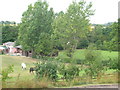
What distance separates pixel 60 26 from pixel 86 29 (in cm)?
416

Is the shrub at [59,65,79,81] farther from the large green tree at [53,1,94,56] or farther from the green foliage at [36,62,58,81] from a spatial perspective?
the large green tree at [53,1,94,56]

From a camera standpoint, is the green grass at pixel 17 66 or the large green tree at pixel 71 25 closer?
the green grass at pixel 17 66

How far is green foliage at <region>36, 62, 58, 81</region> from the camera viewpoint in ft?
35.0

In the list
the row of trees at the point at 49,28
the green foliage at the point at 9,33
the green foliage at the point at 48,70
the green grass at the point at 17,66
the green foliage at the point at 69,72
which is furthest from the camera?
the green foliage at the point at 9,33

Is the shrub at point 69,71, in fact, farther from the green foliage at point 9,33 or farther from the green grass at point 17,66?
the green foliage at point 9,33

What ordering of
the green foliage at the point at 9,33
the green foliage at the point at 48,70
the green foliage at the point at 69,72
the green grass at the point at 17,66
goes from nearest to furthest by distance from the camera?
the green foliage at the point at 48,70
the green foliage at the point at 69,72
the green grass at the point at 17,66
the green foliage at the point at 9,33

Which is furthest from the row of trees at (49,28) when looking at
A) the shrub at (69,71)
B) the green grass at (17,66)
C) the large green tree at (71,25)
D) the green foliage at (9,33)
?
the shrub at (69,71)

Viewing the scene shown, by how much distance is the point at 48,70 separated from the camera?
1077cm

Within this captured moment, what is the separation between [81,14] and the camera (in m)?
37.3

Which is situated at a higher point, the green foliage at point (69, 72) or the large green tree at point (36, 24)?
the large green tree at point (36, 24)

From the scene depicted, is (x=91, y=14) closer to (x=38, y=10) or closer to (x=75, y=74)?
(x=38, y=10)

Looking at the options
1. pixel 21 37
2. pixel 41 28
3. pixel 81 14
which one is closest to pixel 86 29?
pixel 81 14

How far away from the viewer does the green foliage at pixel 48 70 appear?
1068cm

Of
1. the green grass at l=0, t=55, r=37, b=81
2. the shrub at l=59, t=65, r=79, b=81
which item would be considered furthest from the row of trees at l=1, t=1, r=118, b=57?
the shrub at l=59, t=65, r=79, b=81
